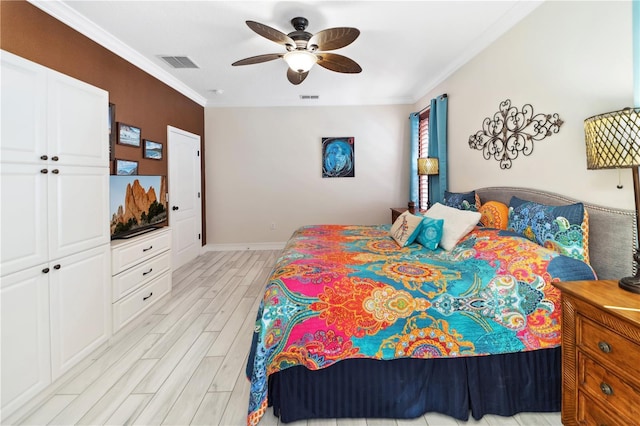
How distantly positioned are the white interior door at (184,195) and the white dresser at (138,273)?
1002mm

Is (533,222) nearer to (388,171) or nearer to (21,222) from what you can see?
(21,222)

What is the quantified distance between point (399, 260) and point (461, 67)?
8.56 feet

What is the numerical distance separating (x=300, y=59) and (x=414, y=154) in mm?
2931

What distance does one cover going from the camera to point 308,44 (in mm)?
2426

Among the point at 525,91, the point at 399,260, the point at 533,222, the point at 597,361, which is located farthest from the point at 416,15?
the point at 597,361

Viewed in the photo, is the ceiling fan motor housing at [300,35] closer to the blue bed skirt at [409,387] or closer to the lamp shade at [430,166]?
the lamp shade at [430,166]

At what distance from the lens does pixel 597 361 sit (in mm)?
1222

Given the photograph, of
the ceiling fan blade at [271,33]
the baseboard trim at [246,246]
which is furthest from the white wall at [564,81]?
the baseboard trim at [246,246]

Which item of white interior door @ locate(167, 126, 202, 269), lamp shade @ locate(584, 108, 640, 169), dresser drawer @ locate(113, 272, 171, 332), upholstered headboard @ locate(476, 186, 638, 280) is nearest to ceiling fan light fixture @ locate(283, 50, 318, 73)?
lamp shade @ locate(584, 108, 640, 169)

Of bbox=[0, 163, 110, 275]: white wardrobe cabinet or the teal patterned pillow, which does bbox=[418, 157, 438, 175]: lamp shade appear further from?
bbox=[0, 163, 110, 275]: white wardrobe cabinet

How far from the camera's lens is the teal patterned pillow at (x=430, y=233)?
2.31 metres

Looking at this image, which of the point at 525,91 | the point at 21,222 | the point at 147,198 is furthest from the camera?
the point at 147,198

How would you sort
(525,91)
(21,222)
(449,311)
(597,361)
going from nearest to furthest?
(597,361)
(449,311)
(21,222)
(525,91)

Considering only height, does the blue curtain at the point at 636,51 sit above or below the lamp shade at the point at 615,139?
above
